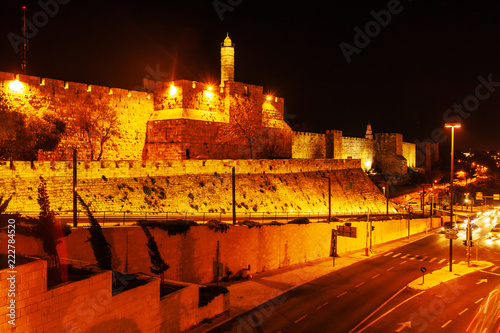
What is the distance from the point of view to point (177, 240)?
51.3 ft

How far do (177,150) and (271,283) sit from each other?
14.4m

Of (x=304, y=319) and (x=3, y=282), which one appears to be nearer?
(x=3, y=282)

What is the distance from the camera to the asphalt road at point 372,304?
12672 mm

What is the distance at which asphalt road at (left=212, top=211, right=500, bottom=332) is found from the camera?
499 inches

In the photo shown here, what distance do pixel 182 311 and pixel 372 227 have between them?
18.5m

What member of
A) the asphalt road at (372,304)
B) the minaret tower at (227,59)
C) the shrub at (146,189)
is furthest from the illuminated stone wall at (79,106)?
the asphalt road at (372,304)

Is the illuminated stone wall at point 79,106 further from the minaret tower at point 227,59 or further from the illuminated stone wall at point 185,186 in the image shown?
the minaret tower at point 227,59

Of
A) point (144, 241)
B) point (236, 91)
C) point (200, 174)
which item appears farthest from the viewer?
point (236, 91)

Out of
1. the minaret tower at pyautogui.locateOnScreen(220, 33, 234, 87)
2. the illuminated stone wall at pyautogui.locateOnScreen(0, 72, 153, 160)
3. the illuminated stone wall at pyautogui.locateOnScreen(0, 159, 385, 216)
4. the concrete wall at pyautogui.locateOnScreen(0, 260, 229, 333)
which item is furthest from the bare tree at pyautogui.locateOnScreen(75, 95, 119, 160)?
the concrete wall at pyautogui.locateOnScreen(0, 260, 229, 333)

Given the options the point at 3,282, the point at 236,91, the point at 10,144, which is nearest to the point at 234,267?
the point at 3,282

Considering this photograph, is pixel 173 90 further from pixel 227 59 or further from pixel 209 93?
pixel 227 59

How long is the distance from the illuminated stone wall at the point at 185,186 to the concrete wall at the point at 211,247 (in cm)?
464

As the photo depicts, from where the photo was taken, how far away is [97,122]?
90.4 feet

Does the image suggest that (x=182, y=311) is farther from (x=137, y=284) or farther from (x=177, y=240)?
(x=177, y=240)
